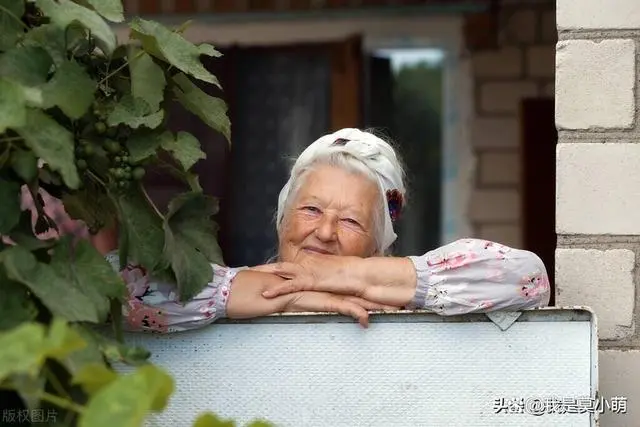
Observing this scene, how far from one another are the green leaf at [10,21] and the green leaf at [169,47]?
19cm

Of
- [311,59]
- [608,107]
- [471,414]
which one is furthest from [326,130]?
[471,414]

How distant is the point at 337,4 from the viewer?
5.08m

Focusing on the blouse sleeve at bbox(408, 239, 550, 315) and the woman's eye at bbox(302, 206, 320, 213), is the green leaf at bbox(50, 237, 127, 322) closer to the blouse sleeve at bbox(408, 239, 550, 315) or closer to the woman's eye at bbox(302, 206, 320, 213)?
the blouse sleeve at bbox(408, 239, 550, 315)

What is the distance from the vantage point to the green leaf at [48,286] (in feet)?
5.17

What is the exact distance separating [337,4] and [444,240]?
110 centimetres

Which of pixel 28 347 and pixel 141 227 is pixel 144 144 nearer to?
pixel 141 227

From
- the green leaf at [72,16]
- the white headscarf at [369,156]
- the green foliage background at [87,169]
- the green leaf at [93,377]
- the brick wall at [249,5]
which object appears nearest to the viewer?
the green leaf at [93,377]

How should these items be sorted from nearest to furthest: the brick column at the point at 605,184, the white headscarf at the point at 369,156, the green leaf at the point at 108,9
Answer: the green leaf at the point at 108,9
the brick column at the point at 605,184
the white headscarf at the point at 369,156

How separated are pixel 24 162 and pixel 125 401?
57cm

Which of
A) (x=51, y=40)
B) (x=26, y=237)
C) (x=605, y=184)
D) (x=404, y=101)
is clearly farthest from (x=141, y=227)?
(x=404, y=101)

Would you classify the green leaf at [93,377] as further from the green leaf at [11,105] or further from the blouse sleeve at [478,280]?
the blouse sleeve at [478,280]

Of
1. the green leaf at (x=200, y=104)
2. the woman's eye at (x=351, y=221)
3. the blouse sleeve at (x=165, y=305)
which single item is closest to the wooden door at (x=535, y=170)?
the woman's eye at (x=351, y=221)

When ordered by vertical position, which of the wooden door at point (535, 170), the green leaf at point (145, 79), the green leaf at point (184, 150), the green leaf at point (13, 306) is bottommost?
the wooden door at point (535, 170)

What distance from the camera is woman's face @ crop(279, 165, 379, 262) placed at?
2.41m
